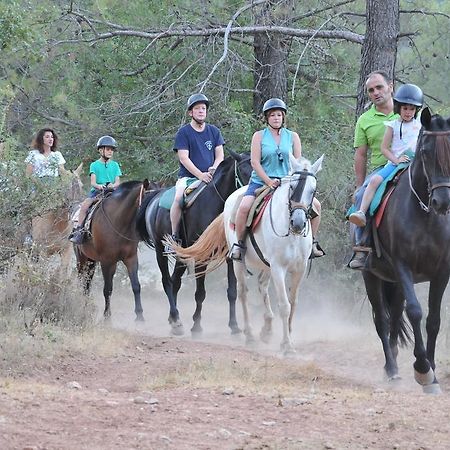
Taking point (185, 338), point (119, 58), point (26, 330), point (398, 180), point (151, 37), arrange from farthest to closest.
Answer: point (119, 58) → point (151, 37) → point (185, 338) → point (26, 330) → point (398, 180)

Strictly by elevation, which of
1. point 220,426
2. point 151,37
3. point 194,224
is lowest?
point 220,426

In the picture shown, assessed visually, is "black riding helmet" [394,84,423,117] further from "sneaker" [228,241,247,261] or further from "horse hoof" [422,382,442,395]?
"sneaker" [228,241,247,261]

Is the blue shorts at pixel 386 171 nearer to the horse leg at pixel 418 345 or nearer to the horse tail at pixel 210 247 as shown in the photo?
the horse leg at pixel 418 345

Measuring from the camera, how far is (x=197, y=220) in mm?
13891

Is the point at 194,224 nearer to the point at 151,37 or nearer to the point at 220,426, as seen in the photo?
the point at 151,37

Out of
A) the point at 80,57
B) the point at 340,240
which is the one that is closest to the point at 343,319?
the point at 340,240

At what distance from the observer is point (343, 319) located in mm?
15664

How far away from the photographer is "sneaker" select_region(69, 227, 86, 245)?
15578 millimetres

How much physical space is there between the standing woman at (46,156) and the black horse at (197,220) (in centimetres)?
142

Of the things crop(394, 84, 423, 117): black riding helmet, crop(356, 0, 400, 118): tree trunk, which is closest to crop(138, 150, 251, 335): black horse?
crop(356, 0, 400, 118): tree trunk

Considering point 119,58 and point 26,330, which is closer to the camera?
point 26,330

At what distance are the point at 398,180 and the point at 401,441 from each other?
12.4 ft

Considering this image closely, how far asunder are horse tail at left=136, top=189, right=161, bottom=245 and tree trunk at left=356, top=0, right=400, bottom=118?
357 centimetres

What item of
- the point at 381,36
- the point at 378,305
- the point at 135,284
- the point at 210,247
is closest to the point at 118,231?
the point at 135,284
